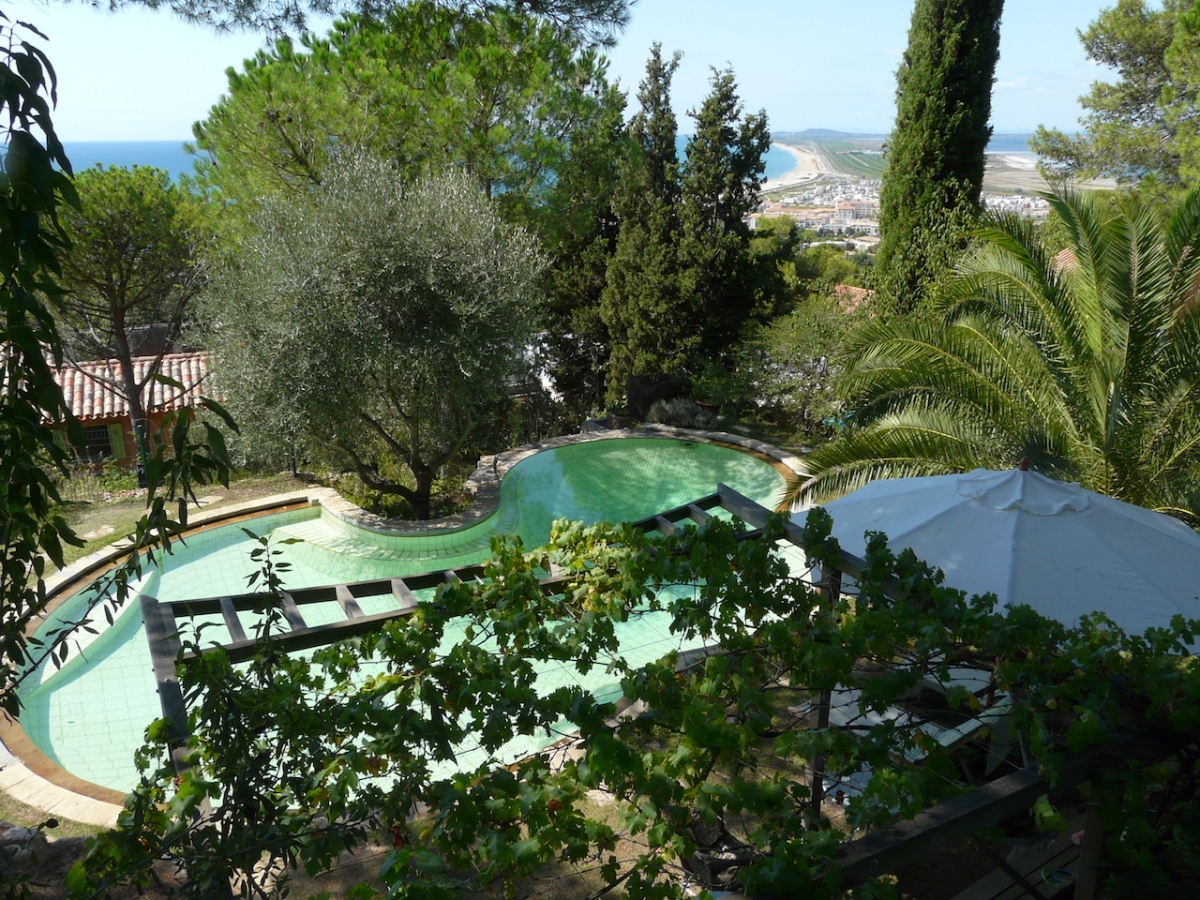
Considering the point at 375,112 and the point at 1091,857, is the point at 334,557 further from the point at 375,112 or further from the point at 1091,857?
the point at 1091,857

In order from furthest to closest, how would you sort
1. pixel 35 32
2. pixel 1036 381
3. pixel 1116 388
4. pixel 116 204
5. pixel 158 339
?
pixel 158 339 < pixel 116 204 < pixel 1036 381 < pixel 1116 388 < pixel 35 32

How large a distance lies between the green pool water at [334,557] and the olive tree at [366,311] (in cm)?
138

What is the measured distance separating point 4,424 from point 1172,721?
286cm

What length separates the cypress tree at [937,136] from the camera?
12.7m

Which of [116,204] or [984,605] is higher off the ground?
[116,204]

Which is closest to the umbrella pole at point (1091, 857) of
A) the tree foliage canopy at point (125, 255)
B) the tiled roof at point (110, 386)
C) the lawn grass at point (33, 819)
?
the lawn grass at point (33, 819)

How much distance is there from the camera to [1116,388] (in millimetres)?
6730

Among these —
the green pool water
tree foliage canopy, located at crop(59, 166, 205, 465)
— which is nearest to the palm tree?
the green pool water

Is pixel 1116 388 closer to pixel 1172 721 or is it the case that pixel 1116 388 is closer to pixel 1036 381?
pixel 1036 381

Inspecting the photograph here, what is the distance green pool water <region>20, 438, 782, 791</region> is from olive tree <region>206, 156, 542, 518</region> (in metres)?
1.38

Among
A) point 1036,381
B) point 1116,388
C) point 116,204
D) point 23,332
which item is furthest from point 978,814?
point 116,204

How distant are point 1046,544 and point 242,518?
30.8 feet

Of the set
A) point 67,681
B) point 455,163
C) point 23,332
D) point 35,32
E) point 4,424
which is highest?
point 455,163

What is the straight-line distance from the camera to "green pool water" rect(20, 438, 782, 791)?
7230 mm
